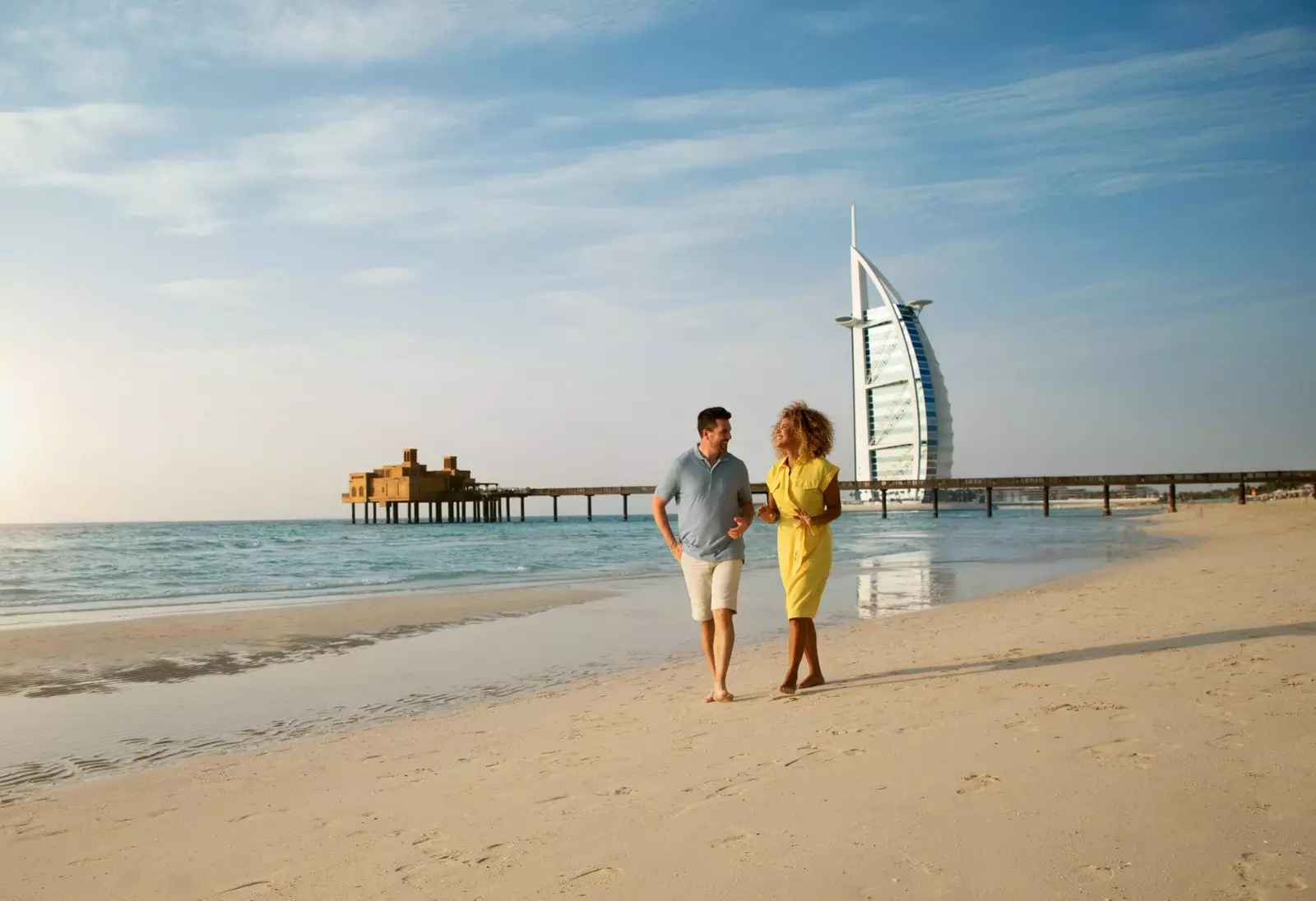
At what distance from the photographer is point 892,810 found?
2.67 metres

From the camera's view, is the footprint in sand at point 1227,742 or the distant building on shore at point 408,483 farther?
the distant building on shore at point 408,483

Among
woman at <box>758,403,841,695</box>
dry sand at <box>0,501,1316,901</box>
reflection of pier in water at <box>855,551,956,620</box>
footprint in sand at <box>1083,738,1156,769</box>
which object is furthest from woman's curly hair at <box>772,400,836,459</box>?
reflection of pier in water at <box>855,551,956,620</box>

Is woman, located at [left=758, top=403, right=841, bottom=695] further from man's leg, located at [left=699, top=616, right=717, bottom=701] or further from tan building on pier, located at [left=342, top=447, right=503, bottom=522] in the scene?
tan building on pier, located at [left=342, top=447, right=503, bottom=522]

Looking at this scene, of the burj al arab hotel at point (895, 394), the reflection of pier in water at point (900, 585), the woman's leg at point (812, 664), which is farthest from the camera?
the burj al arab hotel at point (895, 394)

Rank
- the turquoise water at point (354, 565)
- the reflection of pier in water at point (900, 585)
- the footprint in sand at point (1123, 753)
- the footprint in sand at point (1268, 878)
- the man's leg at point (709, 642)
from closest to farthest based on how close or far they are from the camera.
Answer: the footprint in sand at point (1268, 878) < the footprint in sand at point (1123, 753) < the man's leg at point (709, 642) < the reflection of pier in water at point (900, 585) < the turquoise water at point (354, 565)

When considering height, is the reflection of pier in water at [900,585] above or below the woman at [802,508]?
below

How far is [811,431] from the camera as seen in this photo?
15.3ft

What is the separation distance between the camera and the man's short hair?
15.3 feet

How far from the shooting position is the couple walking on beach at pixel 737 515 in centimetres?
462

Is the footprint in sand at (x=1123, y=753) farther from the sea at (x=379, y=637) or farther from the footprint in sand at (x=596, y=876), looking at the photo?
the sea at (x=379, y=637)

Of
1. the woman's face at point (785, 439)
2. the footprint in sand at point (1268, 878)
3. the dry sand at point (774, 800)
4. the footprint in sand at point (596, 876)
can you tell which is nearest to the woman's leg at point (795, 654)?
the dry sand at point (774, 800)

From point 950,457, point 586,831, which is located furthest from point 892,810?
point 950,457

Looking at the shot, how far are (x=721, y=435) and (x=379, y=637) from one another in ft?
17.0

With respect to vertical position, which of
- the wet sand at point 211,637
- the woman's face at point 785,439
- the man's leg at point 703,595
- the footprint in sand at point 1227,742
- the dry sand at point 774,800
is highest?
the woman's face at point 785,439
